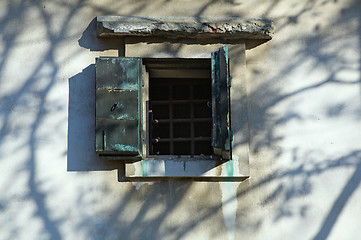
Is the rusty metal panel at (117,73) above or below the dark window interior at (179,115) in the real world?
above

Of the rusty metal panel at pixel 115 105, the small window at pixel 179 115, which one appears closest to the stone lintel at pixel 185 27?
the small window at pixel 179 115

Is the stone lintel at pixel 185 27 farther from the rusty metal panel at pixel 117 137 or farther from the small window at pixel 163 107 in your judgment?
the rusty metal panel at pixel 117 137

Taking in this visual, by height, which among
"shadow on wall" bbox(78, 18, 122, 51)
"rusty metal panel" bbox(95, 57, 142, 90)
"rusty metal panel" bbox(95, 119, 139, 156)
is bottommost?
"rusty metal panel" bbox(95, 119, 139, 156)

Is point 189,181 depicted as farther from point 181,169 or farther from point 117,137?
point 117,137

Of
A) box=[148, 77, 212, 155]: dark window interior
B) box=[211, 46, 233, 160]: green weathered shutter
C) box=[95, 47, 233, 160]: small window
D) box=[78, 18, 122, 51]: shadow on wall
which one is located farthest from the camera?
box=[148, 77, 212, 155]: dark window interior

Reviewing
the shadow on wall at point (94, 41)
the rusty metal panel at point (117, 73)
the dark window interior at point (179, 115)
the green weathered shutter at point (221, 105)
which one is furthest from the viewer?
the dark window interior at point (179, 115)

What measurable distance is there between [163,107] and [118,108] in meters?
0.88

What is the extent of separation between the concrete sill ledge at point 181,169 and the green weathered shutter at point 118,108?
148mm

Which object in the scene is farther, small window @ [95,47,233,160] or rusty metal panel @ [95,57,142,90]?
rusty metal panel @ [95,57,142,90]

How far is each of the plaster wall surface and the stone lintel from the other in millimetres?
112

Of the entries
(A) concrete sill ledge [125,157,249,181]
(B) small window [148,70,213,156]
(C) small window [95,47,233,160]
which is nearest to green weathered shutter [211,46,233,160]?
(C) small window [95,47,233,160]

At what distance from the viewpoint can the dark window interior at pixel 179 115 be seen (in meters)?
5.63

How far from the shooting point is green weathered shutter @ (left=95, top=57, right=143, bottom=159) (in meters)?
4.97

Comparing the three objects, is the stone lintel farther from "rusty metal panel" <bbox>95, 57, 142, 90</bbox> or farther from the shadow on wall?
"rusty metal panel" <bbox>95, 57, 142, 90</bbox>
